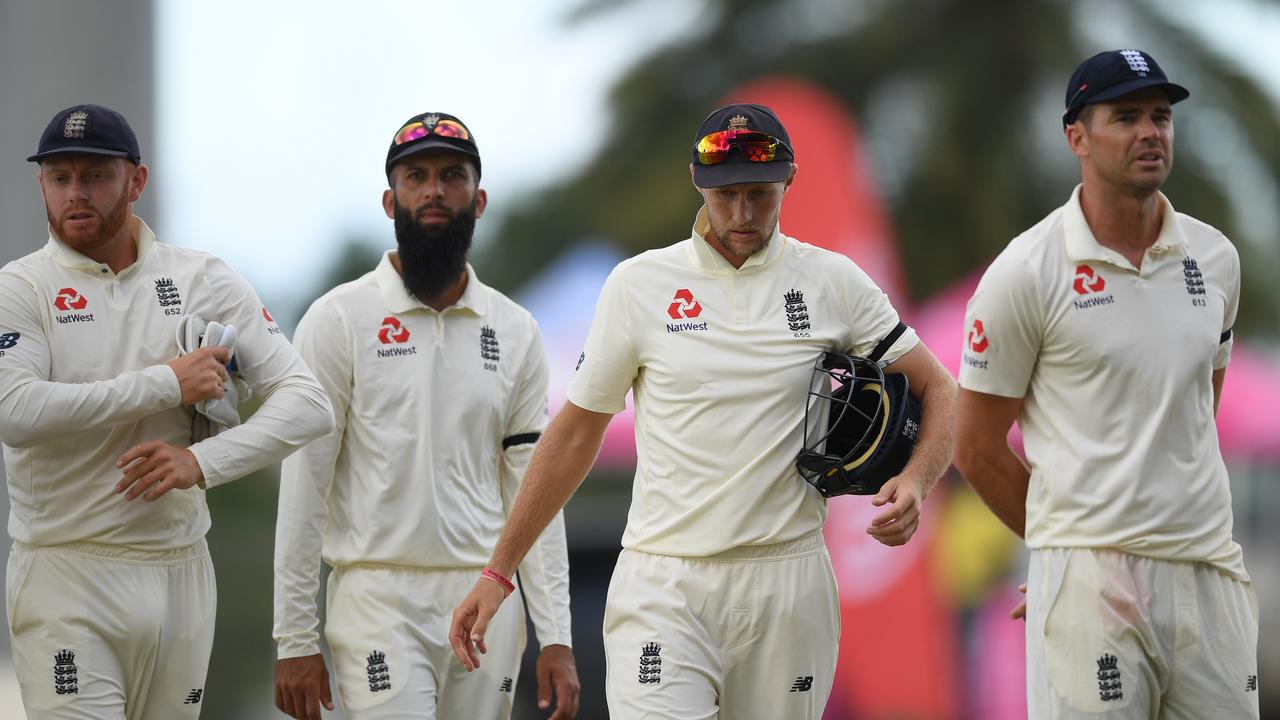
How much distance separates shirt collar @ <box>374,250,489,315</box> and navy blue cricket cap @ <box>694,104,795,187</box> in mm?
1293

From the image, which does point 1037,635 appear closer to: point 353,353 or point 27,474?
point 353,353

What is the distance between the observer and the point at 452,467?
6281 mm

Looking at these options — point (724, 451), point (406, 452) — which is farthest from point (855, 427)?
point (406, 452)

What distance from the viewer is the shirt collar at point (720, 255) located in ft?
18.0

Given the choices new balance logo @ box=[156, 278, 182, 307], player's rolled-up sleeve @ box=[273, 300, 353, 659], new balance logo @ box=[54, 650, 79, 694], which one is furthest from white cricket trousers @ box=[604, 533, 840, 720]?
new balance logo @ box=[156, 278, 182, 307]

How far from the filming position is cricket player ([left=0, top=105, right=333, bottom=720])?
536 centimetres

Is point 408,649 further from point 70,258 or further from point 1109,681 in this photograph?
point 1109,681

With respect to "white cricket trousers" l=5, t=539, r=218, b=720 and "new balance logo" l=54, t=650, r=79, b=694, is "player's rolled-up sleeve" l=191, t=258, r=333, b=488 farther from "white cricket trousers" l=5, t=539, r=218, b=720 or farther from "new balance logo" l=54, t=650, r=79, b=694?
"new balance logo" l=54, t=650, r=79, b=694

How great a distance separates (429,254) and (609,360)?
126 cm

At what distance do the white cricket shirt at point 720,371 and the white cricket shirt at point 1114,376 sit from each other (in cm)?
38

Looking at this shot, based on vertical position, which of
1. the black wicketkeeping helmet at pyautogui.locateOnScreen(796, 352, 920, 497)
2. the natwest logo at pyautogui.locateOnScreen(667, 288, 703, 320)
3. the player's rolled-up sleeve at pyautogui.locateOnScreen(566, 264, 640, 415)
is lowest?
the black wicketkeeping helmet at pyautogui.locateOnScreen(796, 352, 920, 497)

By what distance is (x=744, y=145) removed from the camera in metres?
5.32

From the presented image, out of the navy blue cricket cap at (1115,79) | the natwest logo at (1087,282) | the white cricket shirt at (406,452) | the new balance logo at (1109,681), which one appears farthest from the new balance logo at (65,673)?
the navy blue cricket cap at (1115,79)

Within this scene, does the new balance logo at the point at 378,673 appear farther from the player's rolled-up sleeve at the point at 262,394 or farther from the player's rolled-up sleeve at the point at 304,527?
the player's rolled-up sleeve at the point at 262,394
